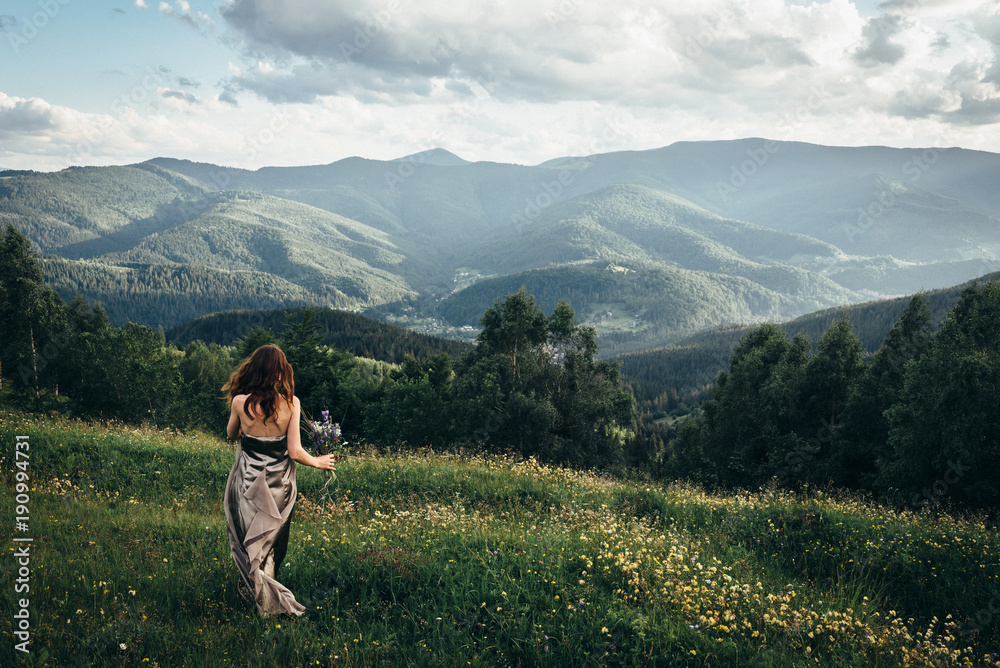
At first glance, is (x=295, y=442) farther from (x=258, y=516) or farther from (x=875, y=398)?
(x=875, y=398)

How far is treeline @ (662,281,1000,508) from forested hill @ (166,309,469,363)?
95422mm

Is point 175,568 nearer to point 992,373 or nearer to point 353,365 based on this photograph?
point 992,373

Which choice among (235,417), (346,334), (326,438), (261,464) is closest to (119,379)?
(326,438)

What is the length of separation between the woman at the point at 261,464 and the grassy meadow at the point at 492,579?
0.36 meters

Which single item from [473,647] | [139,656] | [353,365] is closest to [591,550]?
[473,647]

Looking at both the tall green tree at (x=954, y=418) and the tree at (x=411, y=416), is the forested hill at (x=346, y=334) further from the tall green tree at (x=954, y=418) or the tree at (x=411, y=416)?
the tall green tree at (x=954, y=418)

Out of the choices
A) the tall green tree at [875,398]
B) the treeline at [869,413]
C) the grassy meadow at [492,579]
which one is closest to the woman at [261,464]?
the grassy meadow at [492,579]

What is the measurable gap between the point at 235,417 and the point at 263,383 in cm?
51

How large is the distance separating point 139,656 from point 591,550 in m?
5.09

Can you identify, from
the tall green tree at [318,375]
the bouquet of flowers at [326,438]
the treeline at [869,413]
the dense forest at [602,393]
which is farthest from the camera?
the tall green tree at [318,375]

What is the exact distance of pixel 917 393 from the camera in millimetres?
24578

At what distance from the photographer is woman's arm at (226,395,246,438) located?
5.19 meters

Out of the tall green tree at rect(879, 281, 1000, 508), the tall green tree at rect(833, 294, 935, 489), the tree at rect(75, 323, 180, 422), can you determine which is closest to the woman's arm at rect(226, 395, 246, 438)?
the tall green tree at rect(879, 281, 1000, 508)

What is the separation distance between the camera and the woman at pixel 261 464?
17.1 feet
